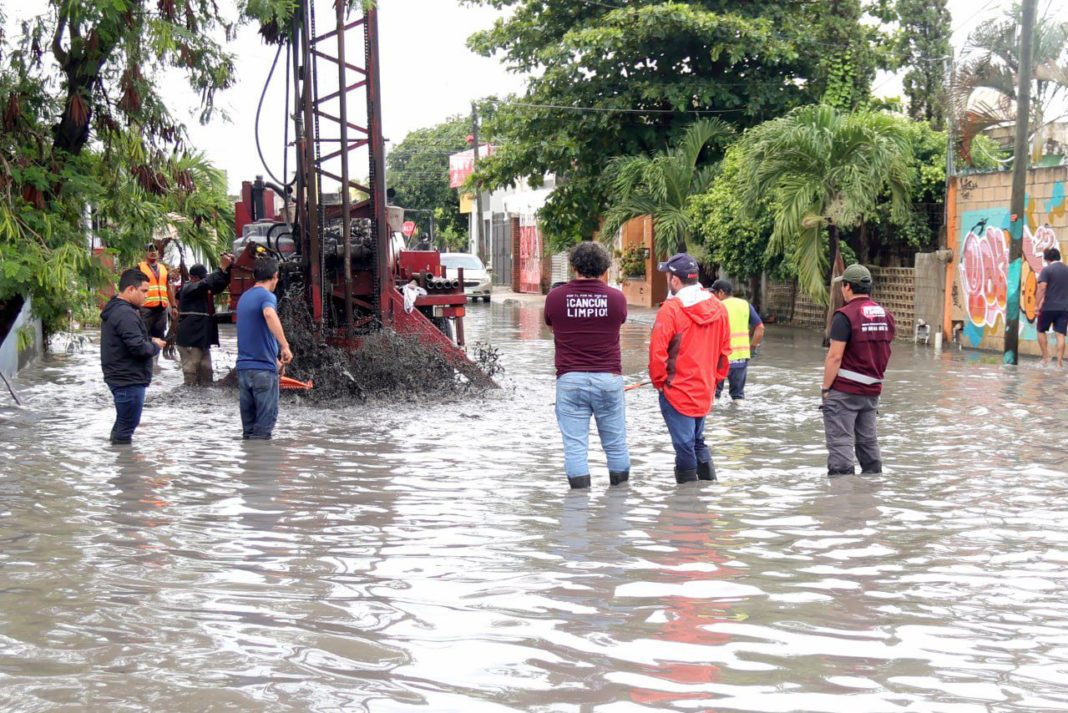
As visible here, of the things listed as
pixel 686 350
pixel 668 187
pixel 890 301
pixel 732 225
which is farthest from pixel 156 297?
pixel 668 187

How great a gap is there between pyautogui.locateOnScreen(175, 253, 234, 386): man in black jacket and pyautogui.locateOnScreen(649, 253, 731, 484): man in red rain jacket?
7954mm

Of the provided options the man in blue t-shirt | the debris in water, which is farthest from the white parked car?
the man in blue t-shirt

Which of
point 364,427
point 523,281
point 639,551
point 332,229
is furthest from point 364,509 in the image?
point 523,281

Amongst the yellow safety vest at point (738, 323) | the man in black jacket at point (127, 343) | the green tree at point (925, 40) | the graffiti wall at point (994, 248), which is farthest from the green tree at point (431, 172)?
the man in black jacket at point (127, 343)

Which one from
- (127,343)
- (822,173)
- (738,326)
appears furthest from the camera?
(822,173)

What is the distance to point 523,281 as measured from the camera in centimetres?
5703

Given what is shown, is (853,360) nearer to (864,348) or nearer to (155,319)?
(864,348)

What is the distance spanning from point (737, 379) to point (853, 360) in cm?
557

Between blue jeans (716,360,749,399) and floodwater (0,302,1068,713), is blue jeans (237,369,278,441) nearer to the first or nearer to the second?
floodwater (0,302,1068,713)

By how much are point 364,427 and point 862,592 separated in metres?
7.47

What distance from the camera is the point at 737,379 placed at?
14977mm

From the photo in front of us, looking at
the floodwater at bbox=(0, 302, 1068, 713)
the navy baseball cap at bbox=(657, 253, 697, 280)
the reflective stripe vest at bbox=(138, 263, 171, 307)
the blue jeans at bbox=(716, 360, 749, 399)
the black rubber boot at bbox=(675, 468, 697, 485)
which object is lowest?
the floodwater at bbox=(0, 302, 1068, 713)

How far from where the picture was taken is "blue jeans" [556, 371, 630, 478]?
8969mm

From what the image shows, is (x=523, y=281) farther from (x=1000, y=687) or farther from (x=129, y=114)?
(x=1000, y=687)
